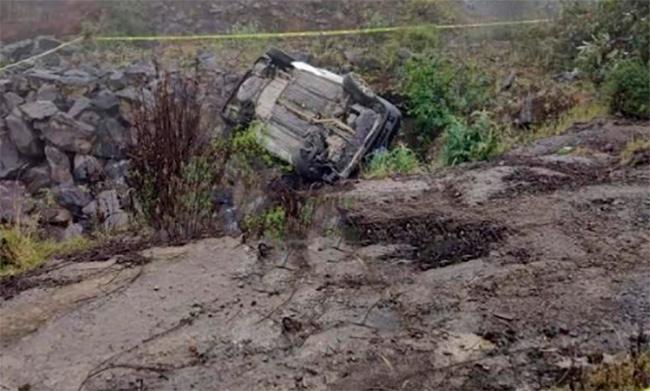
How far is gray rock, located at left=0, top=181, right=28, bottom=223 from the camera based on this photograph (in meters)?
6.55

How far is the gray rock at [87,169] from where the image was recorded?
834 centimetres

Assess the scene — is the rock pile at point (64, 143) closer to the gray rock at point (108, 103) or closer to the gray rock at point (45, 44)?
the gray rock at point (108, 103)

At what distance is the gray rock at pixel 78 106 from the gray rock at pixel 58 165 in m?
0.61

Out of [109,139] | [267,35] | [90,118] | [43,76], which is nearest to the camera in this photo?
[109,139]

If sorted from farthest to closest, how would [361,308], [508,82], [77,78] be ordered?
[508,82] < [77,78] < [361,308]

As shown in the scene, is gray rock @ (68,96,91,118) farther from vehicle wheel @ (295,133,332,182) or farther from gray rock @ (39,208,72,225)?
vehicle wheel @ (295,133,332,182)

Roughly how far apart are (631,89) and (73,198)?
18.2 feet

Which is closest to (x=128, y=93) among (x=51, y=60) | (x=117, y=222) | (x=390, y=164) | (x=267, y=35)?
(x=51, y=60)

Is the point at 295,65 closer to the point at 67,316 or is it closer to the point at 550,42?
the point at 550,42

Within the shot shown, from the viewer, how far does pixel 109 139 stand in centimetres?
879

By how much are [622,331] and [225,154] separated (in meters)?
2.68

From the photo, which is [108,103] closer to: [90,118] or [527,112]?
[90,118]

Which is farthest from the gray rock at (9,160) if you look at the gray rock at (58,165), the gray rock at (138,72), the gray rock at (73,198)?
the gray rock at (138,72)

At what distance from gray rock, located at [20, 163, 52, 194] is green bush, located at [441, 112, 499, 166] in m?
4.16
